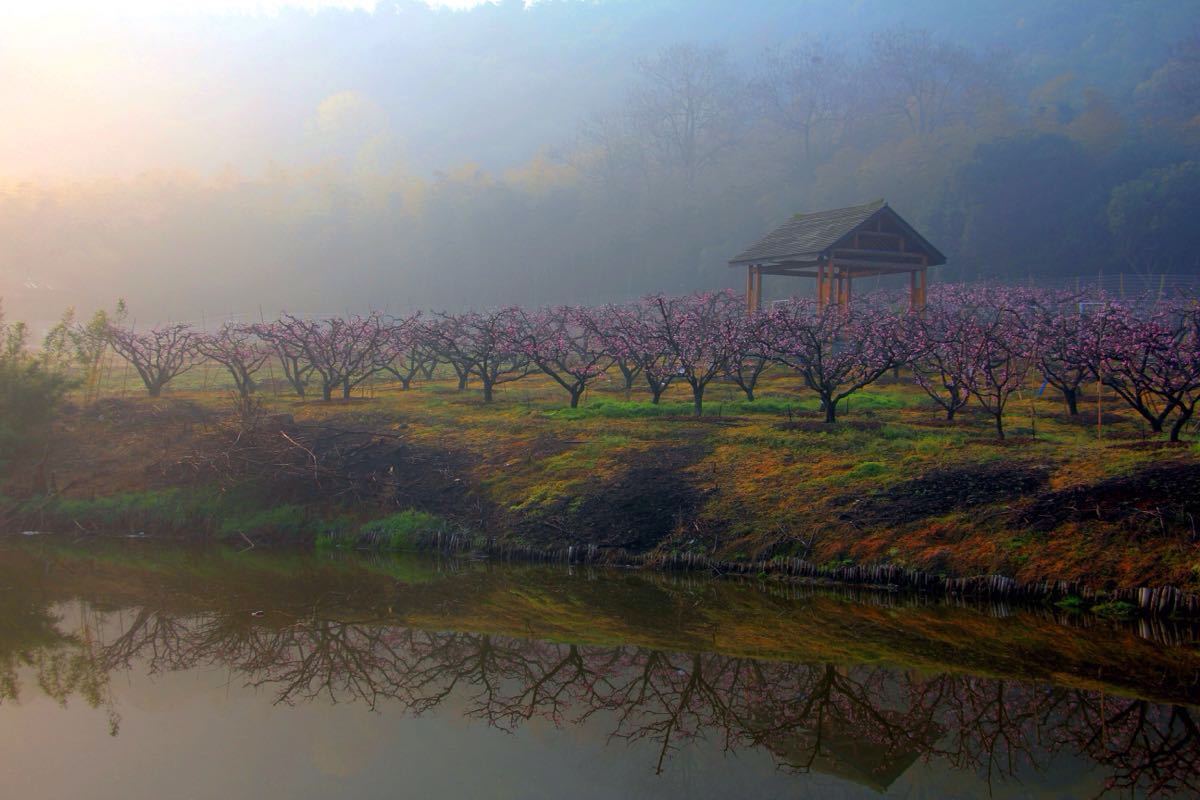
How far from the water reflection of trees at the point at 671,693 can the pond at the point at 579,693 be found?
2 cm

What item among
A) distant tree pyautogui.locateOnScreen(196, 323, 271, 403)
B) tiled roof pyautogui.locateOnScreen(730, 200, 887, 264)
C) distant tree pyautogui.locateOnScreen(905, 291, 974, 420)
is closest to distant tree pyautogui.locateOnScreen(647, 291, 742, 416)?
distant tree pyautogui.locateOnScreen(905, 291, 974, 420)

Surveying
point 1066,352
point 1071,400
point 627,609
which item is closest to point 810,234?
point 1071,400

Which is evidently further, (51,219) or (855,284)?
(51,219)

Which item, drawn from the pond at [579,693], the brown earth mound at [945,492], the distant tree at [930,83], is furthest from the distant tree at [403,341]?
the distant tree at [930,83]

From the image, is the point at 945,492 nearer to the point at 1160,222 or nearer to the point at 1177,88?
the point at 1160,222

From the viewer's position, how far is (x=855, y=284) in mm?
39688

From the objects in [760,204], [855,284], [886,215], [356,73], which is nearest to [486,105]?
[356,73]

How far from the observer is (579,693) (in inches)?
312

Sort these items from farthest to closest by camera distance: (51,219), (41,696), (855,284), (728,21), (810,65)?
(728,21), (810,65), (51,219), (855,284), (41,696)

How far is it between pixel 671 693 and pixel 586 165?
5246 centimetres

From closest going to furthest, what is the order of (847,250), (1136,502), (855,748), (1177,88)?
(855,748) → (1136,502) → (847,250) → (1177,88)

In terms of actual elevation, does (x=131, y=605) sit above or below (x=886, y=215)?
below

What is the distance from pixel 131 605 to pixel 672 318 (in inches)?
444

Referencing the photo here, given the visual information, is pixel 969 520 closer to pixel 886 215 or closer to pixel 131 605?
pixel 131 605
